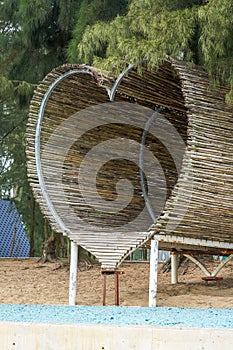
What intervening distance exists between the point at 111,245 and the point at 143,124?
2.69 m

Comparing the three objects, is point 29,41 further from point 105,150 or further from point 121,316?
point 121,316

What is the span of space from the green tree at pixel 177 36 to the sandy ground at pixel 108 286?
2.33 m

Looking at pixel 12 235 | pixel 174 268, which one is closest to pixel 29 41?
pixel 174 268

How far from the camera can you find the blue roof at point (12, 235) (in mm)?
17672

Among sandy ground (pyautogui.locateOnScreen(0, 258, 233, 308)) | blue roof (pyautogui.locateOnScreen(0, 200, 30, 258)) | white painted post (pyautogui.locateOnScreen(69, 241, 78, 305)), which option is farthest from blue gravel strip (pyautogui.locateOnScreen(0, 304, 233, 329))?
blue roof (pyautogui.locateOnScreen(0, 200, 30, 258))

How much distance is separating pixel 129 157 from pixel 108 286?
179 centimetres

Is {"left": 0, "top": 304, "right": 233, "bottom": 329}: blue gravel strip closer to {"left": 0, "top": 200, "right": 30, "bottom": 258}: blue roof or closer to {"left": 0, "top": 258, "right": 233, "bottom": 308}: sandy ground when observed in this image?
{"left": 0, "top": 258, "right": 233, "bottom": 308}: sandy ground

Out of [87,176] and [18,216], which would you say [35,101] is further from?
[18,216]

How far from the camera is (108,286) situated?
31.7ft

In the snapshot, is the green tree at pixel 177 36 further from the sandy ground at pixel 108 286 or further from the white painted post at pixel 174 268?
the white painted post at pixel 174 268

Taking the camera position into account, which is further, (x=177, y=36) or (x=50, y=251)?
(x=50, y=251)

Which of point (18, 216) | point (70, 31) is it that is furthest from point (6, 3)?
point (18, 216)

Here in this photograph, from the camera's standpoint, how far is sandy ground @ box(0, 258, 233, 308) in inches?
316

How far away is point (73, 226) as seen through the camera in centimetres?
837
